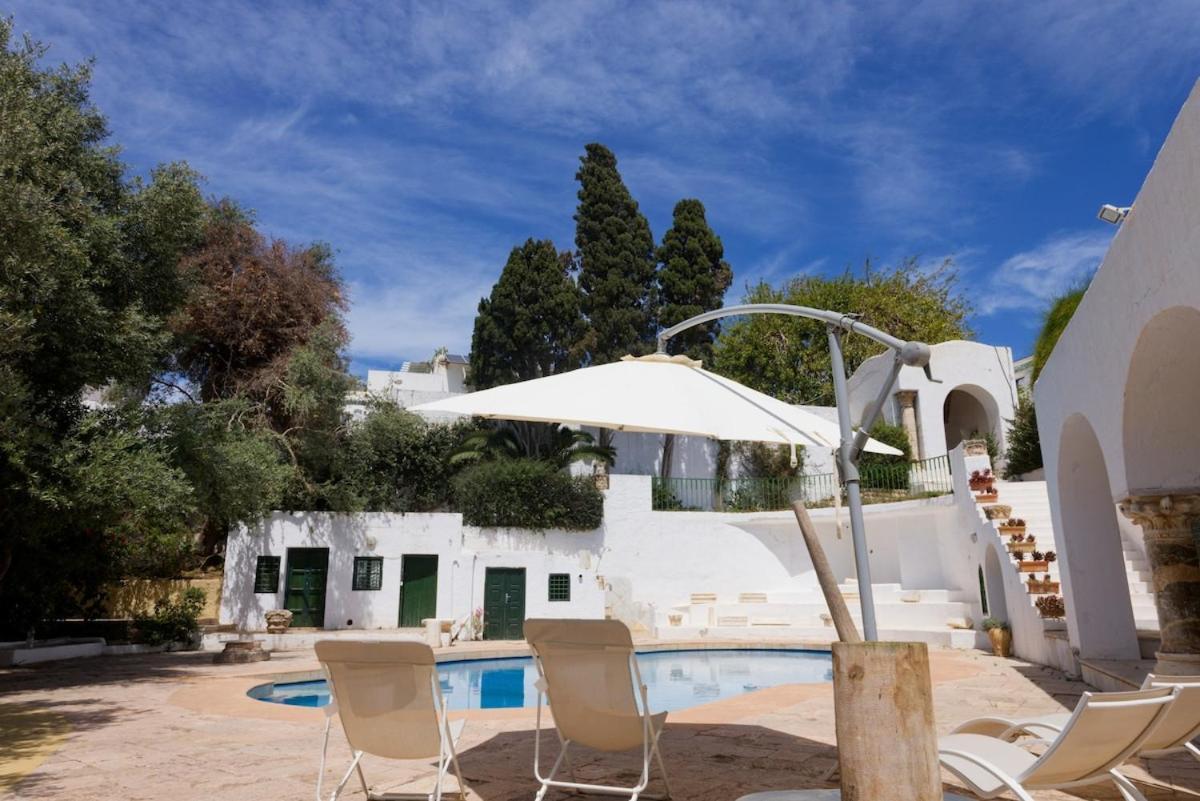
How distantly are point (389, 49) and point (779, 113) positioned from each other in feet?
23.4

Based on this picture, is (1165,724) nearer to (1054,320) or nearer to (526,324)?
(1054,320)

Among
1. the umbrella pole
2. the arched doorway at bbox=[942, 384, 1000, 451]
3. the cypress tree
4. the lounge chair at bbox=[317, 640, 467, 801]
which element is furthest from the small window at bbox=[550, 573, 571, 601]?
the umbrella pole

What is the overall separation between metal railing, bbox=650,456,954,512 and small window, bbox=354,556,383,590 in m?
7.44

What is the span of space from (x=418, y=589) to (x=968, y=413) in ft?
61.6

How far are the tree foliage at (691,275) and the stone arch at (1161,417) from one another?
2003 centimetres

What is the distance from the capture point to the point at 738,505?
22656 millimetres

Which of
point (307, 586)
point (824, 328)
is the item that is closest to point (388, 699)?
point (307, 586)

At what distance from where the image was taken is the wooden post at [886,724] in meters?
2.81

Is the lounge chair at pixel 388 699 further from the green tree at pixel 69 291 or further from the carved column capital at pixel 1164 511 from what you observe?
the green tree at pixel 69 291

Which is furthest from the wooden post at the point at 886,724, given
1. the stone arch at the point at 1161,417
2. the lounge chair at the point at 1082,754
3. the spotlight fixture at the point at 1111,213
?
the spotlight fixture at the point at 1111,213

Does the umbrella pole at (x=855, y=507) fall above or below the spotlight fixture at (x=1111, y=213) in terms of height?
below

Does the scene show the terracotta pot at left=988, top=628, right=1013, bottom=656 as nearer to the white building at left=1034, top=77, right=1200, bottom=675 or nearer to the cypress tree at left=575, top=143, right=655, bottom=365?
the white building at left=1034, top=77, right=1200, bottom=675

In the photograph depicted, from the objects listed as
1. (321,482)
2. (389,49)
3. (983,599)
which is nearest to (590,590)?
(321,482)

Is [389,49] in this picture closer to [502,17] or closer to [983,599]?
[502,17]
